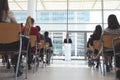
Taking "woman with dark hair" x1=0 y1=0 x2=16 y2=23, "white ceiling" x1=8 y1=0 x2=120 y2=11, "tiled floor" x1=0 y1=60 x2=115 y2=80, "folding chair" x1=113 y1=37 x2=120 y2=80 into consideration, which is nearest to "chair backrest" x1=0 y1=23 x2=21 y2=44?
"woman with dark hair" x1=0 y1=0 x2=16 y2=23

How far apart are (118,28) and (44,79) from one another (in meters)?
1.88

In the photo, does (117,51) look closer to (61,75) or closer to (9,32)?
(61,75)

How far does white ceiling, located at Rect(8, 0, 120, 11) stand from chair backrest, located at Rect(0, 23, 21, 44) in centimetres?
1066

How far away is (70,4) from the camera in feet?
44.5

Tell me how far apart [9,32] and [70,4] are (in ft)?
35.4

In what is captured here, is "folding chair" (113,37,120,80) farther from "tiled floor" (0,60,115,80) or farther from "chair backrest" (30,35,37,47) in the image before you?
"chair backrest" (30,35,37,47)

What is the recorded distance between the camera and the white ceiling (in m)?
13.4

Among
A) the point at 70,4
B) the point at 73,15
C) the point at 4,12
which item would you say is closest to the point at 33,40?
the point at 4,12

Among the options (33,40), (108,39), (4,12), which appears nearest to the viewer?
(4,12)

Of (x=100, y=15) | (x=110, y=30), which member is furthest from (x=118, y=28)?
(x=100, y=15)

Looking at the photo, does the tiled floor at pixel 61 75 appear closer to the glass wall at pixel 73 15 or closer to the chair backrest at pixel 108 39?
the chair backrest at pixel 108 39

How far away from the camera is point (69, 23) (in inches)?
526

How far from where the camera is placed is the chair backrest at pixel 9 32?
9.84 feet

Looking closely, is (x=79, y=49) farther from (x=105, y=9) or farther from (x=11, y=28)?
(x=11, y=28)
